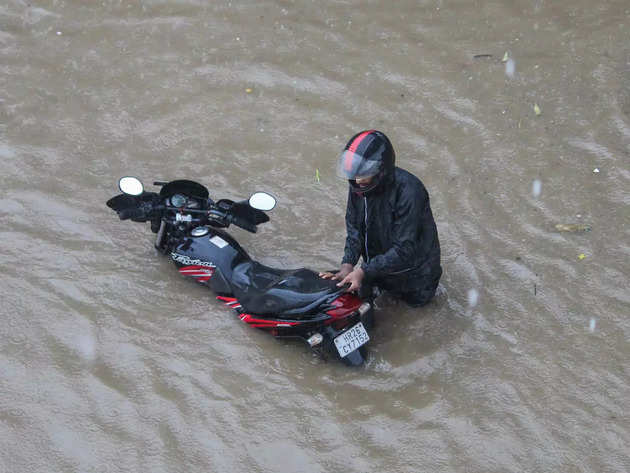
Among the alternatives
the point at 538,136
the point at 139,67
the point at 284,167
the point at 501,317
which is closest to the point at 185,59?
the point at 139,67

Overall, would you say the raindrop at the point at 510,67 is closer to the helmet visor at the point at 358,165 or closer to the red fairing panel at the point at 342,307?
the helmet visor at the point at 358,165

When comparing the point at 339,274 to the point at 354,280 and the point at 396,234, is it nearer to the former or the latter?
the point at 354,280

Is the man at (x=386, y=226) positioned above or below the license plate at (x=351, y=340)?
above

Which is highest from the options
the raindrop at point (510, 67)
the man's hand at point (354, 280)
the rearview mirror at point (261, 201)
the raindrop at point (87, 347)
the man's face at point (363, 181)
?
the raindrop at point (510, 67)

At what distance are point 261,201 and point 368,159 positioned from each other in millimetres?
930

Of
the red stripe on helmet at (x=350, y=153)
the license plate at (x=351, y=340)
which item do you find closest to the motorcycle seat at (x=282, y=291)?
the license plate at (x=351, y=340)

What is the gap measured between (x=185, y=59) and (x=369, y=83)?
205cm

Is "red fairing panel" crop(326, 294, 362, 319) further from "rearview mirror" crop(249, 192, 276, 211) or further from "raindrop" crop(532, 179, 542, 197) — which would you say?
"raindrop" crop(532, 179, 542, 197)

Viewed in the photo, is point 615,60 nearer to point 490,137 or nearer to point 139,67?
point 490,137

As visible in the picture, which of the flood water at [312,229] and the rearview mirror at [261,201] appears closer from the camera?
the flood water at [312,229]

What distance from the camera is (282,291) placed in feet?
15.7

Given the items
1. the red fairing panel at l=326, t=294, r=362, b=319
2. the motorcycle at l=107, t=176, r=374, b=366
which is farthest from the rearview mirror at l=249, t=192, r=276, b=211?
the red fairing panel at l=326, t=294, r=362, b=319

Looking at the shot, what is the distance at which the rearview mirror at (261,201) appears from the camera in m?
5.03

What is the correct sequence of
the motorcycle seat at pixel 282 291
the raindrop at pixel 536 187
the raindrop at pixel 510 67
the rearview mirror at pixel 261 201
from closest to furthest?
the motorcycle seat at pixel 282 291 → the rearview mirror at pixel 261 201 → the raindrop at pixel 536 187 → the raindrop at pixel 510 67
